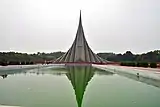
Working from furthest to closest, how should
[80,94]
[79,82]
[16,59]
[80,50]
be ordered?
[80,50], [16,59], [79,82], [80,94]

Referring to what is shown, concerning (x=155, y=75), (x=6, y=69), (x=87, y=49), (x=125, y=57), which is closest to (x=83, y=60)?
(x=87, y=49)

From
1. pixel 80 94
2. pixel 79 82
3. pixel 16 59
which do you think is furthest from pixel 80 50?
pixel 80 94

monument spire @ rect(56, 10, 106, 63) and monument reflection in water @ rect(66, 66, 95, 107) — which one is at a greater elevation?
monument spire @ rect(56, 10, 106, 63)

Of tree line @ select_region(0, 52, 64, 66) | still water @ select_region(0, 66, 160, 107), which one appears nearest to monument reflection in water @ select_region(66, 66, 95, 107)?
still water @ select_region(0, 66, 160, 107)

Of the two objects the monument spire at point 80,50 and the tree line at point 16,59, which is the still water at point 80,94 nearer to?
Result: the tree line at point 16,59

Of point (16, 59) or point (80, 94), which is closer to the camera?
point (80, 94)

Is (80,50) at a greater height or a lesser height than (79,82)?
greater

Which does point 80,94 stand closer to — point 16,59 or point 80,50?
point 16,59

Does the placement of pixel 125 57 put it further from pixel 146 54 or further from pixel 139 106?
pixel 139 106

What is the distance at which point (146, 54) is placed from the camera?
950 inches

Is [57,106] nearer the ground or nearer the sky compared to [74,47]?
nearer the ground

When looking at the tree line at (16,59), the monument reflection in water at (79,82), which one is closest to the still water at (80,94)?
the monument reflection in water at (79,82)

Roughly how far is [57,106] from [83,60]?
91.0ft

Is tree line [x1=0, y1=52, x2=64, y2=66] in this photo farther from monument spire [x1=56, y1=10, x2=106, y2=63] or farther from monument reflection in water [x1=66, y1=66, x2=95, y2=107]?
monument reflection in water [x1=66, y1=66, x2=95, y2=107]
